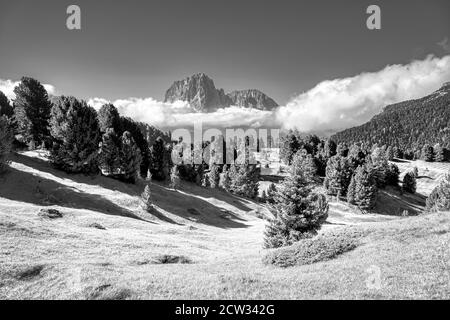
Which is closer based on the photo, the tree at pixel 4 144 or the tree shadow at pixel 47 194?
the tree shadow at pixel 47 194

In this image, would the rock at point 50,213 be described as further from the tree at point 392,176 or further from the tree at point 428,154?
the tree at point 428,154

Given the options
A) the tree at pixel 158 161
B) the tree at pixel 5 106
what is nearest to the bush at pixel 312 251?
the tree at pixel 158 161

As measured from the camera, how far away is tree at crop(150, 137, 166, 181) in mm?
78750

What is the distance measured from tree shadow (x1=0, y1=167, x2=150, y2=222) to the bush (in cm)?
3142

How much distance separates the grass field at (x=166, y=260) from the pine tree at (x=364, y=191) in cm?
6498

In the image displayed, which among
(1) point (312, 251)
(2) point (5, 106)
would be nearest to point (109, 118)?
(2) point (5, 106)

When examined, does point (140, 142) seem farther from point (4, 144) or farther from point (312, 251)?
point (312, 251)

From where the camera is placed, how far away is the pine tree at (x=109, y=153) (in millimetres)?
59625

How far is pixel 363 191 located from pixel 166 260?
286 ft

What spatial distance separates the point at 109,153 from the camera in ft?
196

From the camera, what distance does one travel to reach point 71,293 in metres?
13.0

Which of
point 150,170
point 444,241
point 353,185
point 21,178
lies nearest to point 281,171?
point 353,185

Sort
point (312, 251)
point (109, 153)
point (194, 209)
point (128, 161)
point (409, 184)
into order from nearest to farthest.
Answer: point (312, 251) → point (194, 209) → point (109, 153) → point (128, 161) → point (409, 184)
